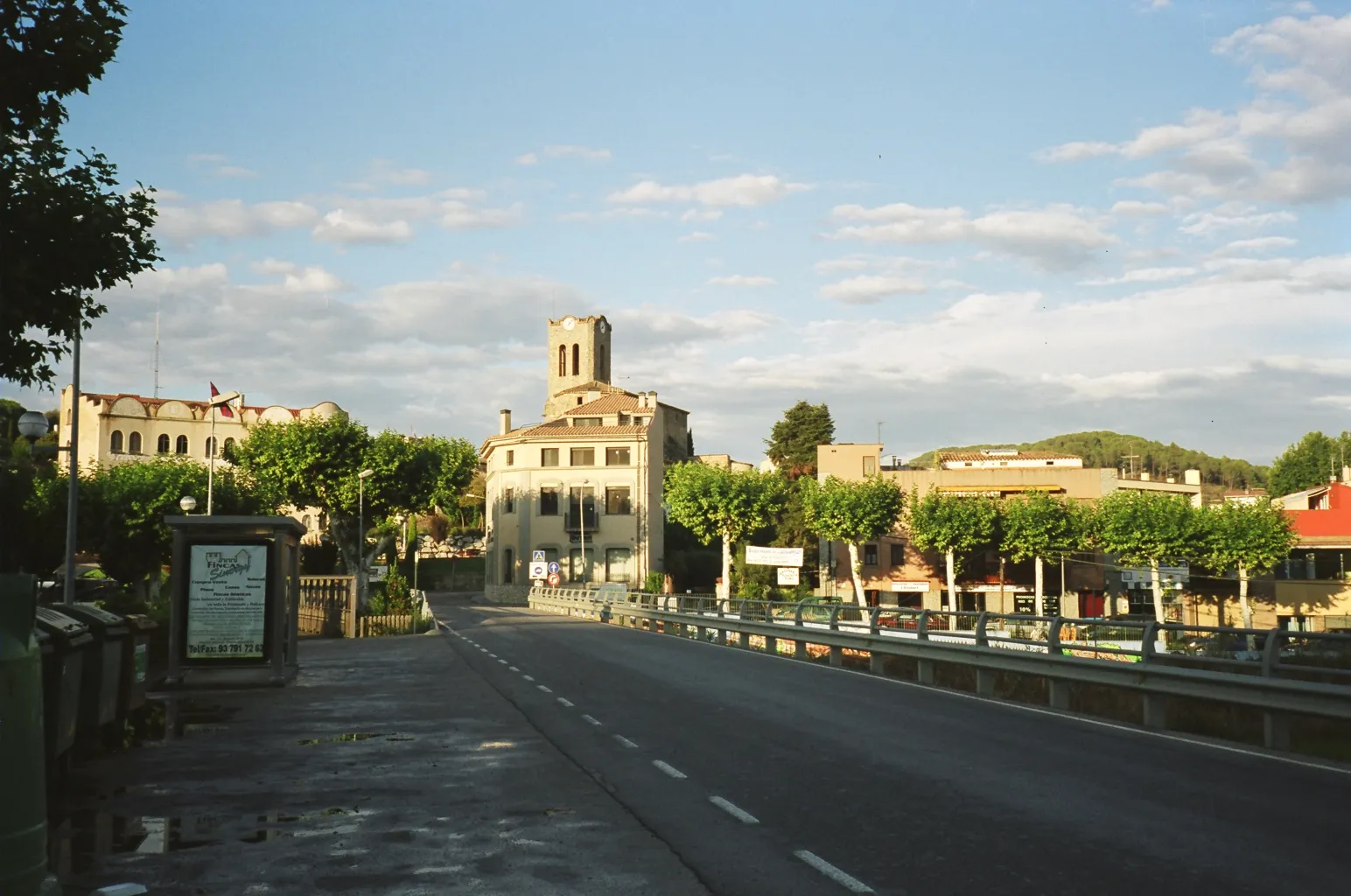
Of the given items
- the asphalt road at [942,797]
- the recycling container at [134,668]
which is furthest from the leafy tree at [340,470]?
the asphalt road at [942,797]

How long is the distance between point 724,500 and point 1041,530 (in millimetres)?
20822

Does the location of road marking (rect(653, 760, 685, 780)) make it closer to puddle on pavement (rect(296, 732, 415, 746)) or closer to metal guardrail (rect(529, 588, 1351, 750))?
puddle on pavement (rect(296, 732, 415, 746))

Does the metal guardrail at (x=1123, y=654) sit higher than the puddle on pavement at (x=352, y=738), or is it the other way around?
the metal guardrail at (x=1123, y=654)

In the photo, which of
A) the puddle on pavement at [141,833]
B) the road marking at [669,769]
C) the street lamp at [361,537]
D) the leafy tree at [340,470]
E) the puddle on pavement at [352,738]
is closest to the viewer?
the puddle on pavement at [141,833]

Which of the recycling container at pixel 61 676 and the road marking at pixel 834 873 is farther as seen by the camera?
the recycling container at pixel 61 676

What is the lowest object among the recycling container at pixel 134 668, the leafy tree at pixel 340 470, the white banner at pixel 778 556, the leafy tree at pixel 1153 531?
the recycling container at pixel 134 668

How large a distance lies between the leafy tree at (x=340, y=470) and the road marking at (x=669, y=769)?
60353 millimetres

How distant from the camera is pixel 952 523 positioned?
8488 centimetres

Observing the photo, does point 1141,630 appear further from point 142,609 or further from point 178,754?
point 142,609

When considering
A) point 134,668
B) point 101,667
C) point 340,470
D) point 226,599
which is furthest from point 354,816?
point 340,470

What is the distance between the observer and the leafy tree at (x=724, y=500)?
89.4 metres

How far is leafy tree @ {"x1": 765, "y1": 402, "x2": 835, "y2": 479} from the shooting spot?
128 metres

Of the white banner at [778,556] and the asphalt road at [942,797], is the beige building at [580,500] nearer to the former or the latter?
the white banner at [778,556]

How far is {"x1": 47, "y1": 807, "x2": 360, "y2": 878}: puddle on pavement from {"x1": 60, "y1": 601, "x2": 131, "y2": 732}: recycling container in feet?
12.4
